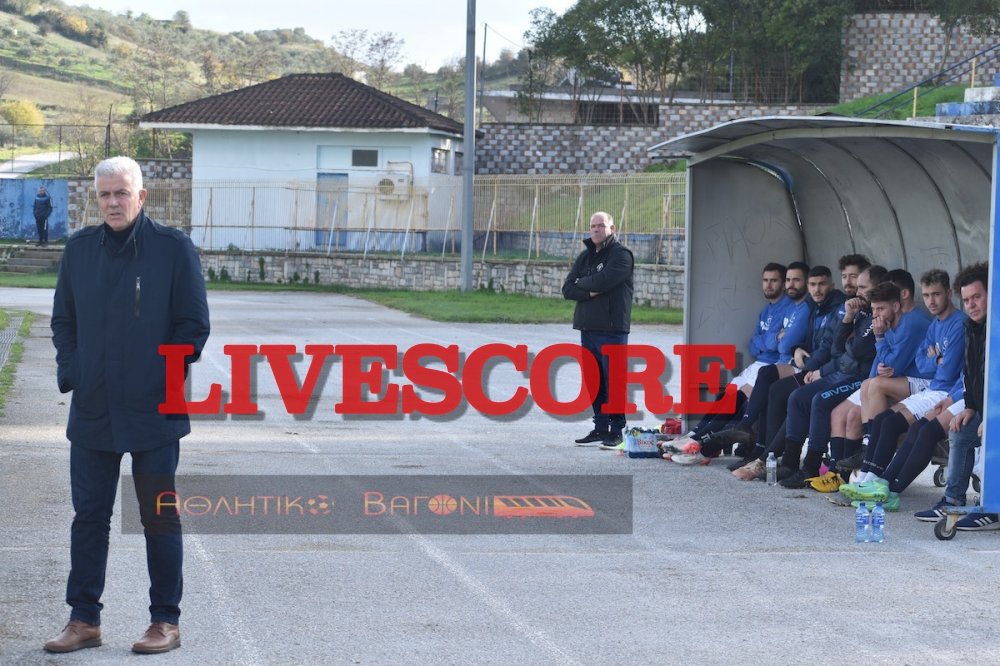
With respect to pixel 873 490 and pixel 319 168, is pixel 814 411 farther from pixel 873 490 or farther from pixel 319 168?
pixel 319 168

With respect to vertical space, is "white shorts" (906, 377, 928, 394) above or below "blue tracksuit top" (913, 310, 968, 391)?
below

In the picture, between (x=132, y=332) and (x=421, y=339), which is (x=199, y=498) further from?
(x=421, y=339)

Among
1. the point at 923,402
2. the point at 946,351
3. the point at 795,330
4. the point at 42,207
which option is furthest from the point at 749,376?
the point at 42,207

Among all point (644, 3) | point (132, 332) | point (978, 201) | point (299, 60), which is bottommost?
point (132, 332)

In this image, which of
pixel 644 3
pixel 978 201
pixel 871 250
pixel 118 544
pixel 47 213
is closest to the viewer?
pixel 118 544

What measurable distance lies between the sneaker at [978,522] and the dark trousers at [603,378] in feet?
13.7

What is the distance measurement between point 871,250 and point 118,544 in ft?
23.4

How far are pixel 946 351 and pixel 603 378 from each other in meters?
3.71

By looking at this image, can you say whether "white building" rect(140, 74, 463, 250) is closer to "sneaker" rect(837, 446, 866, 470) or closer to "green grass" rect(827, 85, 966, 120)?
"green grass" rect(827, 85, 966, 120)

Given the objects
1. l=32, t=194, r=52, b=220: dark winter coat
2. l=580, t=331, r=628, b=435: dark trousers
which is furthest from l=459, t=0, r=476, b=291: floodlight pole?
l=580, t=331, r=628, b=435: dark trousers

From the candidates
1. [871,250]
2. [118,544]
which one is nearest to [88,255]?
[118,544]

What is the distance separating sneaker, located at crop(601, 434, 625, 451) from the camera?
12719 mm

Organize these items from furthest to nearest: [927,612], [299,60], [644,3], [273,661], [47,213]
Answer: [299,60] → [644,3] → [47,213] → [927,612] → [273,661]

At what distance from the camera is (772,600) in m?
7.39
